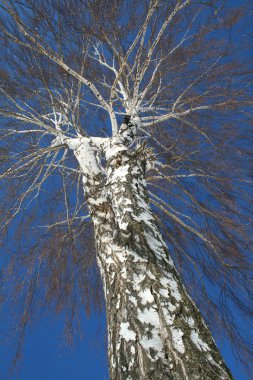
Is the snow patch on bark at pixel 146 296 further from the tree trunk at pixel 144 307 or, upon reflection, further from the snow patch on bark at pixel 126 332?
the snow patch on bark at pixel 126 332

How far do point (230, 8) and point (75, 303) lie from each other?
4.15m

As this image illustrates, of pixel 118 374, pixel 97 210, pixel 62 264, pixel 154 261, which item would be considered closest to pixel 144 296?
pixel 154 261

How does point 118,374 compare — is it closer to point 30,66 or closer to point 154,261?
point 154,261

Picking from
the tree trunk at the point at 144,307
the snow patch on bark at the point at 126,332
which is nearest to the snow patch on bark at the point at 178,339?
the tree trunk at the point at 144,307

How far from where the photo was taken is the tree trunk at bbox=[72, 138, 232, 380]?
47.5 inches

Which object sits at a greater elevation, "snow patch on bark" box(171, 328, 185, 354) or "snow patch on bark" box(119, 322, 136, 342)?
"snow patch on bark" box(119, 322, 136, 342)

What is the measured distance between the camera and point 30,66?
3.63m

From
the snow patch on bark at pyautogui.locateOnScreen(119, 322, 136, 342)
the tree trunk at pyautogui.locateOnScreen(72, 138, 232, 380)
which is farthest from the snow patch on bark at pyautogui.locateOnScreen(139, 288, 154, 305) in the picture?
the snow patch on bark at pyautogui.locateOnScreen(119, 322, 136, 342)

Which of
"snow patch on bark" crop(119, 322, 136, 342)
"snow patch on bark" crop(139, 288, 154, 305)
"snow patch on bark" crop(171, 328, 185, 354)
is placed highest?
"snow patch on bark" crop(139, 288, 154, 305)

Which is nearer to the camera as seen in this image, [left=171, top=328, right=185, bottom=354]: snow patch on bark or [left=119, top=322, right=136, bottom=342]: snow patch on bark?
[left=171, top=328, right=185, bottom=354]: snow patch on bark

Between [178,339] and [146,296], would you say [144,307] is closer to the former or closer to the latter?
[146,296]

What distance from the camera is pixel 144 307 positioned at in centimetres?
142

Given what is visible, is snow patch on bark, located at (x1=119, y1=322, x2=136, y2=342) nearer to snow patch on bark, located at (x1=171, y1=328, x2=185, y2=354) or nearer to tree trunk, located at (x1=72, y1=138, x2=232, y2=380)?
tree trunk, located at (x1=72, y1=138, x2=232, y2=380)

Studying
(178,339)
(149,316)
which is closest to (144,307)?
(149,316)
